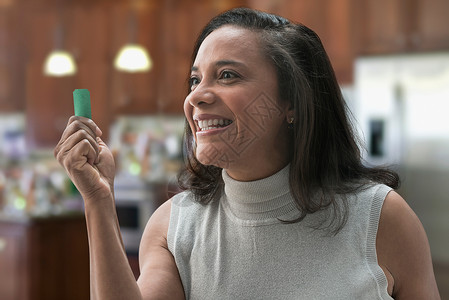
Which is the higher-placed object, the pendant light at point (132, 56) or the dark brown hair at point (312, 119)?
the dark brown hair at point (312, 119)

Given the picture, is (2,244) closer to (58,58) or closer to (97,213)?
(58,58)

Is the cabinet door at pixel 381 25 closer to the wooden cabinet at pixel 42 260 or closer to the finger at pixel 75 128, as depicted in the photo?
the wooden cabinet at pixel 42 260

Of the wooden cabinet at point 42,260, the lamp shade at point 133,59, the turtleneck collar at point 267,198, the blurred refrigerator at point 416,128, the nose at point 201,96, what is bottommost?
the wooden cabinet at point 42,260

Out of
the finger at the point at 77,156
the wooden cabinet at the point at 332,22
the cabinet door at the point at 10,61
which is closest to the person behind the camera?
the finger at the point at 77,156

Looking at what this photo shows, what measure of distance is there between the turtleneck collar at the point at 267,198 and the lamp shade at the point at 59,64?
168 inches

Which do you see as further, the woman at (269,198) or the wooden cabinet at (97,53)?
the wooden cabinet at (97,53)

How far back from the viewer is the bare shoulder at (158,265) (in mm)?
1141

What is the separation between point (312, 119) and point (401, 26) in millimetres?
2942

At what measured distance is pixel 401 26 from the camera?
3.84 metres

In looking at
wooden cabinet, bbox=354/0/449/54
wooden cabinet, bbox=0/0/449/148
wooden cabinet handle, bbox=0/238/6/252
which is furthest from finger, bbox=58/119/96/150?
wooden cabinet, bbox=0/0/449/148

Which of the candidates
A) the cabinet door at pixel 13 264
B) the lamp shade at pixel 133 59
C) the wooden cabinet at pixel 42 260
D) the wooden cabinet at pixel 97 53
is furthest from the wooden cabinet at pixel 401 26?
the cabinet door at pixel 13 264

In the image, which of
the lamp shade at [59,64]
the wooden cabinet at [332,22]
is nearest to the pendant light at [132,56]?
the lamp shade at [59,64]

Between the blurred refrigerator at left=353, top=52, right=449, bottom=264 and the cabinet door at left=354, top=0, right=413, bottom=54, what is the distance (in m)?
0.09

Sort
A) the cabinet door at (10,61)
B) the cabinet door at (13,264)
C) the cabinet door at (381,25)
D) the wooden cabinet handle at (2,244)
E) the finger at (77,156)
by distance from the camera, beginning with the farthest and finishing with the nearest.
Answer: the cabinet door at (10,61) < the wooden cabinet handle at (2,244) < the cabinet door at (13,264) < the cabinet door at (381,25) < the finger at (77,156)
